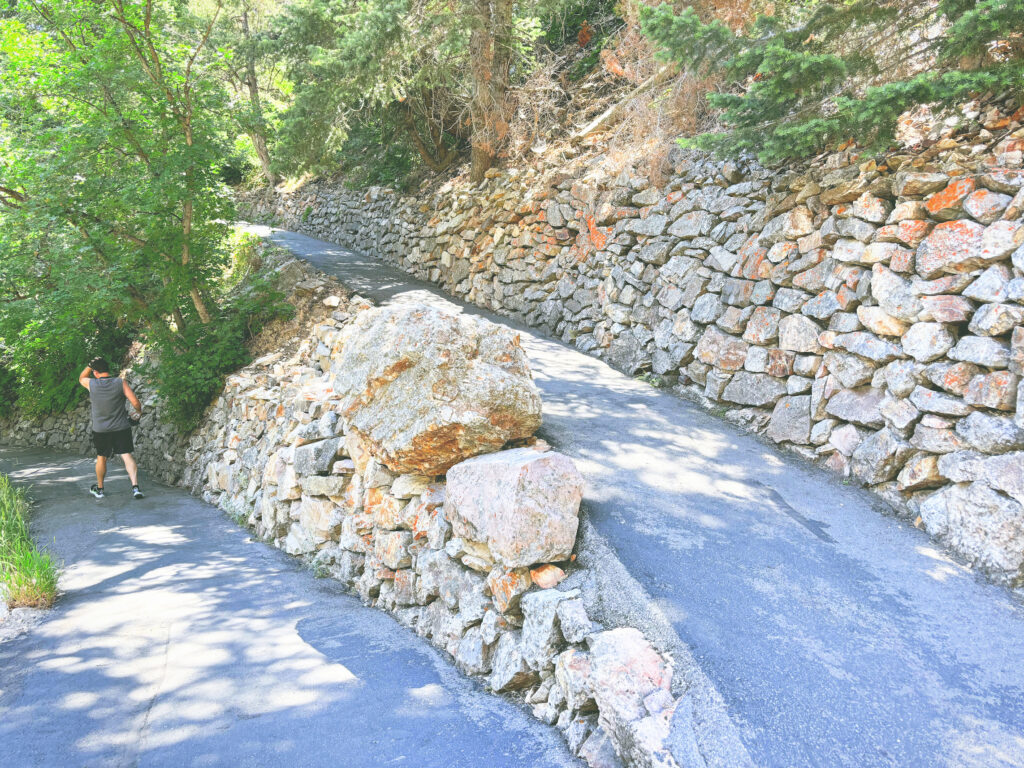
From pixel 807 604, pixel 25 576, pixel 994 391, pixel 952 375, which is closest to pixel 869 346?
pixel 952 375

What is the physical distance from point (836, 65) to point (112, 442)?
28.1 ft

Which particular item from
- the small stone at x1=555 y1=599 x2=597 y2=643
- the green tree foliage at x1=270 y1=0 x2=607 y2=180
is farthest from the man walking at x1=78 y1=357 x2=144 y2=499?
the small stone at x1=555 y1=599 x2=597 y2=643

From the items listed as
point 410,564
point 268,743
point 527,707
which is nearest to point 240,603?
point 410,564

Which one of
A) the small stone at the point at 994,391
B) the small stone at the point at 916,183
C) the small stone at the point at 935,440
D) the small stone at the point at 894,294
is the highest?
the small stone at the point at 916,183

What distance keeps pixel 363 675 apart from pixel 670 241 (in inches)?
227

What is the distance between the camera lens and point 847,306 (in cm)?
511

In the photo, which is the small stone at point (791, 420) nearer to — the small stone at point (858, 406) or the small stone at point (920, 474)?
the small stone at point (858, 406)

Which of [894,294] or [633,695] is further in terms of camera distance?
[894,294]

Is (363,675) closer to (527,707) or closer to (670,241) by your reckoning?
(527,707)

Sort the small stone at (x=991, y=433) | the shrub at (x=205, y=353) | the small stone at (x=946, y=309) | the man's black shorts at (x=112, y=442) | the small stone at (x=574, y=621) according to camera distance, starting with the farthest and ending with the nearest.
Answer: the shrub at (x=205, y=353), the man's black shorts at (x=112, y=442), the small stone at (x=946, y=309), the small stone at (x=991, y=433), the small stone at (x=574, y=621)

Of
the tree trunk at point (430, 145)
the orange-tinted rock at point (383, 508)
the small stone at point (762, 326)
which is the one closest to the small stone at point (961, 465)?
the small stone at point (762, 326)

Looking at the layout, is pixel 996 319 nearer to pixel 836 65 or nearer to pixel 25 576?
pixel 836 65

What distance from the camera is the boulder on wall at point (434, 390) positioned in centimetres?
461

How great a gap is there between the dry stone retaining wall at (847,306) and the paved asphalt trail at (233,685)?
3222mm
